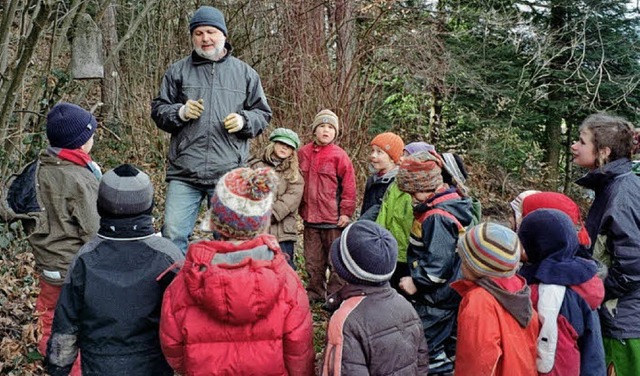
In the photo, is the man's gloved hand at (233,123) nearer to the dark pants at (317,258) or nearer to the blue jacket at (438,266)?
the blue jacket at (438,266)

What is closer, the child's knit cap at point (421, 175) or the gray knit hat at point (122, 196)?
the gray knit hat at point (122, 196)

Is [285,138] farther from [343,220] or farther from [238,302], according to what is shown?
[238,302]

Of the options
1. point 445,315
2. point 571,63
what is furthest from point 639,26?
point 445,315

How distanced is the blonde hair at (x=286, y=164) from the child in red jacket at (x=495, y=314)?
2860 millimetres

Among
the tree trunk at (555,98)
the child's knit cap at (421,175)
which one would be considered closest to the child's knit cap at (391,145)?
the child's knit cap at (421,175)

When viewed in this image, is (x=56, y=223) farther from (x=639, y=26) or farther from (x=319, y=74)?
(x=639, y=26)

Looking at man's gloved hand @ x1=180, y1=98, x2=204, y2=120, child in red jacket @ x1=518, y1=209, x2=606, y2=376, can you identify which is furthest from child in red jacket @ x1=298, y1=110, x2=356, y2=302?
child in red jacket @ x1=518, y1=209, x2=606, y2=376

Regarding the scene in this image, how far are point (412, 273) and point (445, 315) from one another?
14.3 inches

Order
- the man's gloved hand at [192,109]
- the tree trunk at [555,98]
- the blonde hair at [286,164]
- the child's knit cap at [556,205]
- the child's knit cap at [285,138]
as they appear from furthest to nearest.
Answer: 1. the tree trunk at [555,98]
2. the blonde hair at [286,164]
3. the child's knit cap at [285,138]
4. the man's gloved hand at [192,109]
5. the child's knit cap at [556,205]

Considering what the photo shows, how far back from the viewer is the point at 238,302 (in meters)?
2.50

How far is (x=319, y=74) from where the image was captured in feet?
29.1

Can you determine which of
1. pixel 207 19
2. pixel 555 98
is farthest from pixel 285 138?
pixel 555 98

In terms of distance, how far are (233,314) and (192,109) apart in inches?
83.5

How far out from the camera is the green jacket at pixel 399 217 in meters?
4.25
